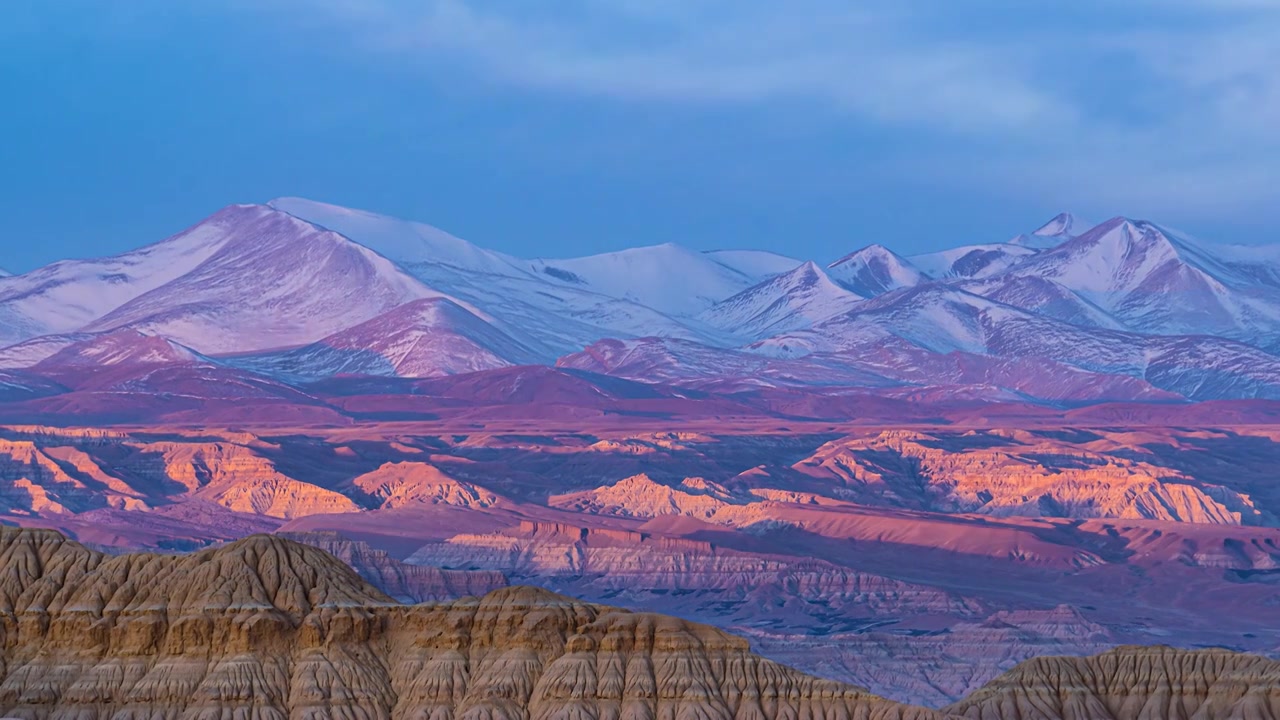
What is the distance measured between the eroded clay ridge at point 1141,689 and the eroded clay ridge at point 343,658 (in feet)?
26.7

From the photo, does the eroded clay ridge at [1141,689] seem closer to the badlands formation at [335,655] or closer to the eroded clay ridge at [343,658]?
the badlands formation at [335,655]

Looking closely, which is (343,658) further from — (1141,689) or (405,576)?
(405,576)

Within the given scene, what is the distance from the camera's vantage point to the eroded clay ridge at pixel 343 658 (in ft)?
216

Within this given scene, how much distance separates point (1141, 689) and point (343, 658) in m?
21.0

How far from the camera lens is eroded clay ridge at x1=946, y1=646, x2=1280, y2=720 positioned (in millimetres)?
71812

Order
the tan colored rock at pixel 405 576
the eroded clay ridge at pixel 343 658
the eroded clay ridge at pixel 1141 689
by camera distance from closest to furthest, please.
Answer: the eroded clay ridge at pixel 343 658 < the eroded clay ridge at pixel 1141 689 < the tan colored rock at pixel 405 576

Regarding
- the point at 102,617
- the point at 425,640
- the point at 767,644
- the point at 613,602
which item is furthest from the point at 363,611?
the point at 613,602

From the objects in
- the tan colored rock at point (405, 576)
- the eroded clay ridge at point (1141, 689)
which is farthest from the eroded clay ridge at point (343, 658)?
the tan colored rock at point (405, 576)

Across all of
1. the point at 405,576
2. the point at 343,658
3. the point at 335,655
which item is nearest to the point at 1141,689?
the point at 343,658

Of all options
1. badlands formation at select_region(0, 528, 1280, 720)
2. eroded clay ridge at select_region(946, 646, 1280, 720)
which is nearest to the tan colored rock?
eroded clay ridge at select_region(946, 646, 1280, 720)

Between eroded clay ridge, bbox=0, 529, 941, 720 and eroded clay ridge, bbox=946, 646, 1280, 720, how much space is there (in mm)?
8136

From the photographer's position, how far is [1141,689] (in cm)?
7312

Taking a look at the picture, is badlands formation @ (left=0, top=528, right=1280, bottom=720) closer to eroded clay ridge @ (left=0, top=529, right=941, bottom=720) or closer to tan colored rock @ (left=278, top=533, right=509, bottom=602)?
eroded clay ridge @ (left=0, top=529, right=941, bottom=720)

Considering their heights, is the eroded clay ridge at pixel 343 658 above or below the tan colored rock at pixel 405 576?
above
